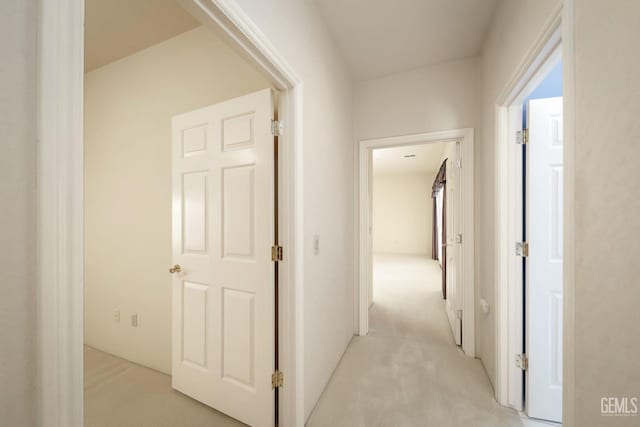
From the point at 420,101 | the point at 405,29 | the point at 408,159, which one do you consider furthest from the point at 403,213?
the point at 405,29

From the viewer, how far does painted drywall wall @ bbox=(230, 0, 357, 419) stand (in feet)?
4.54

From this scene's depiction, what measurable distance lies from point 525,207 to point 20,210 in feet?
7.24

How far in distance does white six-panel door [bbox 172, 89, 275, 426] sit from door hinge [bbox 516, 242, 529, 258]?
158 cm

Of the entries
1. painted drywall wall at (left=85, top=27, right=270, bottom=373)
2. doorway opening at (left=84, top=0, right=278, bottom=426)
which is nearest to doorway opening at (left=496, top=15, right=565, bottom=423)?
doorway opening at (left=84, top=0, right=278, bottom=426)

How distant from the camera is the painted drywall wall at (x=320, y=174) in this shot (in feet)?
4.54

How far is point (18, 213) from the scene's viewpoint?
45cm

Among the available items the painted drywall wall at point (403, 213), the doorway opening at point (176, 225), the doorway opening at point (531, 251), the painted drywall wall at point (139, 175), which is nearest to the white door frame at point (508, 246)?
the doorway opening at point (531, 251)

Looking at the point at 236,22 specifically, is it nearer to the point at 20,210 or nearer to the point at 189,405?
the point at 20,210

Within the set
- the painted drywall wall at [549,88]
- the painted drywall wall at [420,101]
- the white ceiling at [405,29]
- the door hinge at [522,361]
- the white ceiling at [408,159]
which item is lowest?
the door hinge at [522,361]

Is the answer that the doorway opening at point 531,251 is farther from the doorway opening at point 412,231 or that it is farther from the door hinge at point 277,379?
the door hinge at point 277,379

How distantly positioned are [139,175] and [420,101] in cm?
269

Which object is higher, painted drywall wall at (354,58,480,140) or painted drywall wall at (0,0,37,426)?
painted drywall wall at (354,58,480,140)

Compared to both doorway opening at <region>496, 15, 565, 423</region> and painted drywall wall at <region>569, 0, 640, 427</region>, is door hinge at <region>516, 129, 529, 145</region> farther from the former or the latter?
painted drywall wall at <region>569, 0, 640, 427</region>

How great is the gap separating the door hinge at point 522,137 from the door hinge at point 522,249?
0.66m
